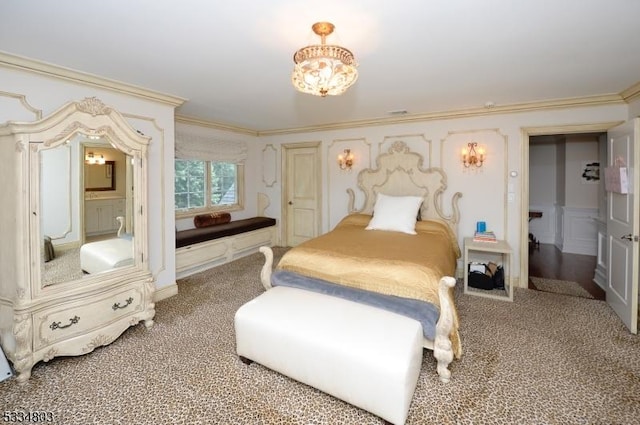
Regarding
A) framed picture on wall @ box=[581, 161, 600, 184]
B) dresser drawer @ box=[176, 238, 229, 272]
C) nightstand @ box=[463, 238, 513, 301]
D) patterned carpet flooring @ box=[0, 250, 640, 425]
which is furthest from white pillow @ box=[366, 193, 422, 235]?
framed picture on wall @ box=[581, 161, 600, 184]

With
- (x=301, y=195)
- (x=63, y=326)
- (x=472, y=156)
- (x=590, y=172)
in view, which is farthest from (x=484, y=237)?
(x=63, y=326)

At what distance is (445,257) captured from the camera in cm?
297

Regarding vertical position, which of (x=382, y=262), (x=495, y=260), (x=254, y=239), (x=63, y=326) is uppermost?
(x=382, y=262)

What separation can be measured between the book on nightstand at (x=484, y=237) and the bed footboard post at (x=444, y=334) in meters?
2.07

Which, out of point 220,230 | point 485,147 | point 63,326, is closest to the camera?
point 63,326

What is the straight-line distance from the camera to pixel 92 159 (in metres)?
2.47

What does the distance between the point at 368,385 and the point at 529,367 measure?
4.45 feet

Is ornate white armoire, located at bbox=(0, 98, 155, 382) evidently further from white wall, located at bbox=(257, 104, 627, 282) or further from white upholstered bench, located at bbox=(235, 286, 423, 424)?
white wall, located at bbox=(257, 104, 627, 282)

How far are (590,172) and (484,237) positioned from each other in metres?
3.57

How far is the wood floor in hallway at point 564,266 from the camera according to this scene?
12.9ft

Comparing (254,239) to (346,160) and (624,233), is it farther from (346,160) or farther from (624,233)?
(624,233)

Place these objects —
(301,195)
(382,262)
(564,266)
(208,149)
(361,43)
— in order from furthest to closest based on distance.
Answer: (301,195)
(208,149)
(564,266)
(382,262)
(361,43)

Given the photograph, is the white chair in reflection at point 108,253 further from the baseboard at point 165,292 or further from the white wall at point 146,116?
the baseboard at point 165,292

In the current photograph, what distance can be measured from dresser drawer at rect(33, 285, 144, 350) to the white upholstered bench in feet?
3.81
